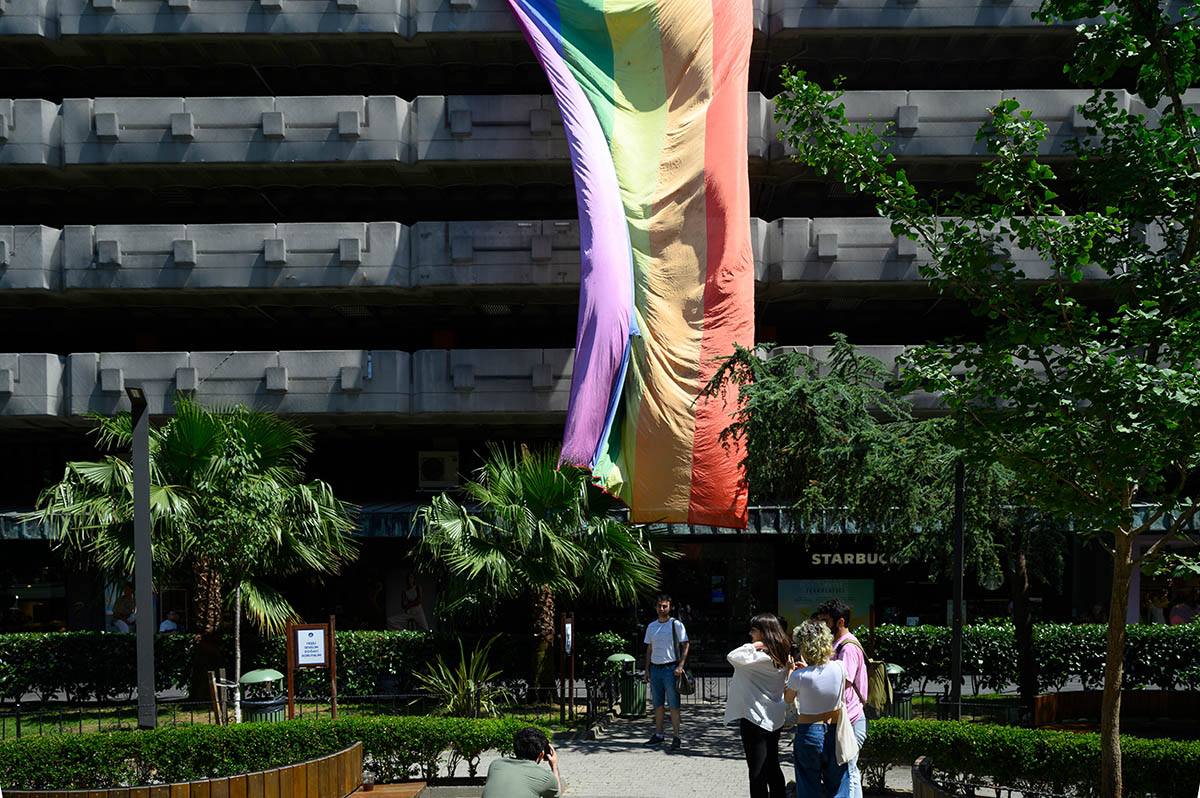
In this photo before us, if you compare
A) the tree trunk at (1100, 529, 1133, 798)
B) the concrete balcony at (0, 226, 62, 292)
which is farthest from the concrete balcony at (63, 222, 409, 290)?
the tree trunk at (1100, 529, 1133, 798)

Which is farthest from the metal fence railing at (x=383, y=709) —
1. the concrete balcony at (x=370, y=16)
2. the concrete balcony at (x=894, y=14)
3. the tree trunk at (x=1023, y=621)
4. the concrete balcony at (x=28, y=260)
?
the concrete balcony at (x=894, y=14)

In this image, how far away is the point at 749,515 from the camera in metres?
22.1

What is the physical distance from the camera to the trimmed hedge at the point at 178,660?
689 inches

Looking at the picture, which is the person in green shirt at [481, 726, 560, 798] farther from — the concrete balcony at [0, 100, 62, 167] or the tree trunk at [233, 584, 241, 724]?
the concrete balcony at [0, 100, 62, 167]

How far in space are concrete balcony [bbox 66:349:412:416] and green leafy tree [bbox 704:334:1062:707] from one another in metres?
10.3

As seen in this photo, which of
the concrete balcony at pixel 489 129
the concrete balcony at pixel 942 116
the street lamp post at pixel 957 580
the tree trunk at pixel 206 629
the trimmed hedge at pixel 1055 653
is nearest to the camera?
the street lamp post at pixel 957 580

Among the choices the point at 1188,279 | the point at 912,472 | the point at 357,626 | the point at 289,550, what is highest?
the point at 1188,279

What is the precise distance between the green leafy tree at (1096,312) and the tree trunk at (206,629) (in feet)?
40.4

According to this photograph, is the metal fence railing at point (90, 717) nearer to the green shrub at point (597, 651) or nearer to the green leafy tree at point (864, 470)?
the green shrub at point (597, 651)

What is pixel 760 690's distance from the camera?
28.5ft

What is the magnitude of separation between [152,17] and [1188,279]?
2206 cm

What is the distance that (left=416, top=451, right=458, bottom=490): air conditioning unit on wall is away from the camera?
25797 millimetres

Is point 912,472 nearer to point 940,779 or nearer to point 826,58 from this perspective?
point 940,779

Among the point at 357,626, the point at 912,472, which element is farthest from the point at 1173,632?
the point at 357,626
